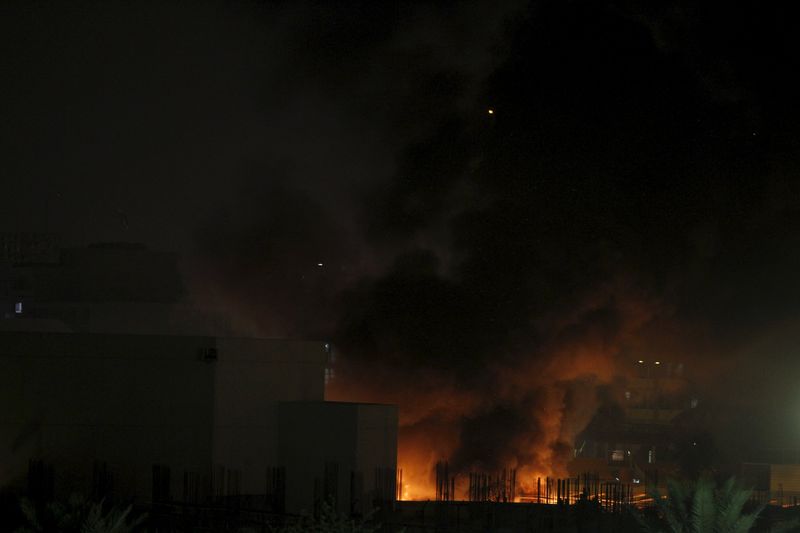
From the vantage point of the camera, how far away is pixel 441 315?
40.1 m

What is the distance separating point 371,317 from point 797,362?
19571mm

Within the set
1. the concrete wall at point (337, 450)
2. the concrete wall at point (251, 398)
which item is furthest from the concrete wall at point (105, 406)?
the concrete wall at point (337, 450)

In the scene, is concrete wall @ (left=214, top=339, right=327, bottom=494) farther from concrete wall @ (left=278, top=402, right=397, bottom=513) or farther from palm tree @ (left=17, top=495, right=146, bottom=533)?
palm tree @ (left=17, top=495, right=146, bottom=533)

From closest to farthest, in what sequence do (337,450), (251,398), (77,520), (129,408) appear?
1. (77,520)
2. (129,408)
3. (337,450)
4. (251,398)

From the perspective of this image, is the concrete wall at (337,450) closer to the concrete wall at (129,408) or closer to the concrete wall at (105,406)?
the concrete wall at (129,408)

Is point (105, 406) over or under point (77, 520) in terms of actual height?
over

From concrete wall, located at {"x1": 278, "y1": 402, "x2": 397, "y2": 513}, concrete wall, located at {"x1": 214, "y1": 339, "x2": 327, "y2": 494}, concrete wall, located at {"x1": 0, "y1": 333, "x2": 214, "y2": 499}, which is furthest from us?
concrete wall, located at {"x1": 214, "y1": 339, "x2": 327, "y2": 494}

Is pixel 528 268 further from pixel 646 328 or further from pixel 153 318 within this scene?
pixel 153 318

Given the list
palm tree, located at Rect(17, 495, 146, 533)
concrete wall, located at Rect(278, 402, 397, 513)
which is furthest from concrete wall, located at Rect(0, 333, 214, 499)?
palm tree, located at Rect(17, 495, 146, 533)

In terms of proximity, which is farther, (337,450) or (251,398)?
(251,398)

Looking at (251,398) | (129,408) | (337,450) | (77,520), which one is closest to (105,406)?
(129,408)

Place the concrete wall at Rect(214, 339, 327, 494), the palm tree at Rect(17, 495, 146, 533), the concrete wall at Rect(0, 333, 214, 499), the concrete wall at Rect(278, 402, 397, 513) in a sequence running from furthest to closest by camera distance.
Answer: the concrete wall at Rect(214, 339, 327, 494) < the concrete wall at Rect(278, 402, 397, 513) < the concrete wall at Rect(0, 333, 214, 499) < the palm tree at Rect(17, 495, 146, 533)

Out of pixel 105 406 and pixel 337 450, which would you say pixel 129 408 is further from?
pixel 337 450

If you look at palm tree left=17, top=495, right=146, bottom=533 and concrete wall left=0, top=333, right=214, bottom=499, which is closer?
palm tree left=17, top=495, right=146, bottom=533
